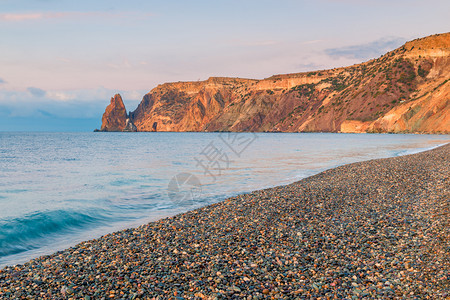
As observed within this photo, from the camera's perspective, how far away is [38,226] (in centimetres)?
1180

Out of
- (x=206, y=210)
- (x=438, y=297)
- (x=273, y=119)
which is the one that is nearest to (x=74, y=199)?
(x=206, y=210)

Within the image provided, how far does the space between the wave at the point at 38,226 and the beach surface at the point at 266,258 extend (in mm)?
2816

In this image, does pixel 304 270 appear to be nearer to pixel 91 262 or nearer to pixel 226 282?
pixel 226 282

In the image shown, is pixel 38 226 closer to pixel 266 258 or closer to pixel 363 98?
pixel 266 258

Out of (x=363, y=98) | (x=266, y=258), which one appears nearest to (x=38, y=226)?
(x=266, y=258)

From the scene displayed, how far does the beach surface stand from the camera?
17.5 feet

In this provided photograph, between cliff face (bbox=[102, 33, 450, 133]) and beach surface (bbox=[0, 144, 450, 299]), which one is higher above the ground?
cliff face (bbox=[102, 33, 450, 133])

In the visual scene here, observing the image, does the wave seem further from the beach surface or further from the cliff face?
the cliff face

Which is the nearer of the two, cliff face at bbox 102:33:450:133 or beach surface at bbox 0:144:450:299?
beach surface at bbox 0:144:450:299

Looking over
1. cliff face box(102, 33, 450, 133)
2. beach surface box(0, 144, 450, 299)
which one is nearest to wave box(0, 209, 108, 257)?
beach surface box(0, 144, 450, 299)

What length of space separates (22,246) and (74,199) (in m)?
6.43

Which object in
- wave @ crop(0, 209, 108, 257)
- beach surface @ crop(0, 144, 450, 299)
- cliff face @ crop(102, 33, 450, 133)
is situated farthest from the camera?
cliff face @ crop(102, 33, 450, 133)

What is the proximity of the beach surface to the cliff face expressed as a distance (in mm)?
93917

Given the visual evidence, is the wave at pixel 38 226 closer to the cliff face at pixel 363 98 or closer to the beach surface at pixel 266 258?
the beach surface at pixel 266 258
